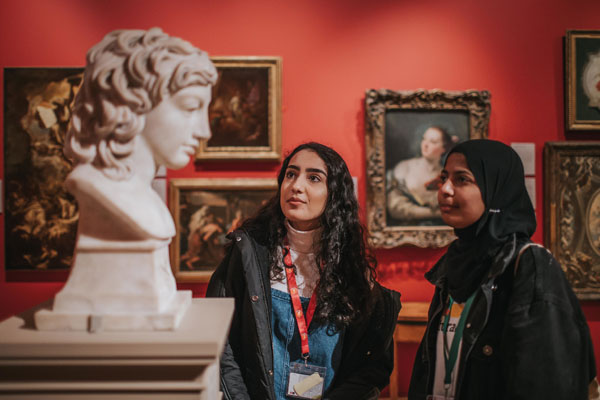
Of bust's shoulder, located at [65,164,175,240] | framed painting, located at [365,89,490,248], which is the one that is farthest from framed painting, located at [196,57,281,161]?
bust's shoulder, located at [65,164,175,240]

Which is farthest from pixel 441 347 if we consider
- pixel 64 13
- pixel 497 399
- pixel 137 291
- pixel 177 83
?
pixel 64 13

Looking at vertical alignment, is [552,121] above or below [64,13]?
below

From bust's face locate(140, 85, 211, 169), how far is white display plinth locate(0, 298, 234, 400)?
464mm

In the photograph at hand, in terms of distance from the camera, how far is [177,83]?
1.08 m

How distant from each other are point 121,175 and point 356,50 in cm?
223

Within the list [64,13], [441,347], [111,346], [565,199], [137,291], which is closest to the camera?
[111,346]

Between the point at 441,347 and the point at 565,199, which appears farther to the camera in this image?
the point at 565,199

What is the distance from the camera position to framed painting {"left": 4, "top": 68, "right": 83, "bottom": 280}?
2.82 meters

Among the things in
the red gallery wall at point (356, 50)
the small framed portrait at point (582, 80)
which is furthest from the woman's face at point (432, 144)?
the small framed portrait at point (582, 80)

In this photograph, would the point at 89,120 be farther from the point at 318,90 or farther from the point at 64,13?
the point at 64,13

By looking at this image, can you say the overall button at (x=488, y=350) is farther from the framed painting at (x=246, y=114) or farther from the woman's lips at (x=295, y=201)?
the framed painting at (x=246, y=114)

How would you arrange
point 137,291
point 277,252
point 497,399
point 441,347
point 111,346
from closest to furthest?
point 111,346, point 137,291, point 497,399, point 441,347, point 277,252

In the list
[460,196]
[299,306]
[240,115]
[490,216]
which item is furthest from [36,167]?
[490,216]

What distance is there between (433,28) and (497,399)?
94.5 inches
